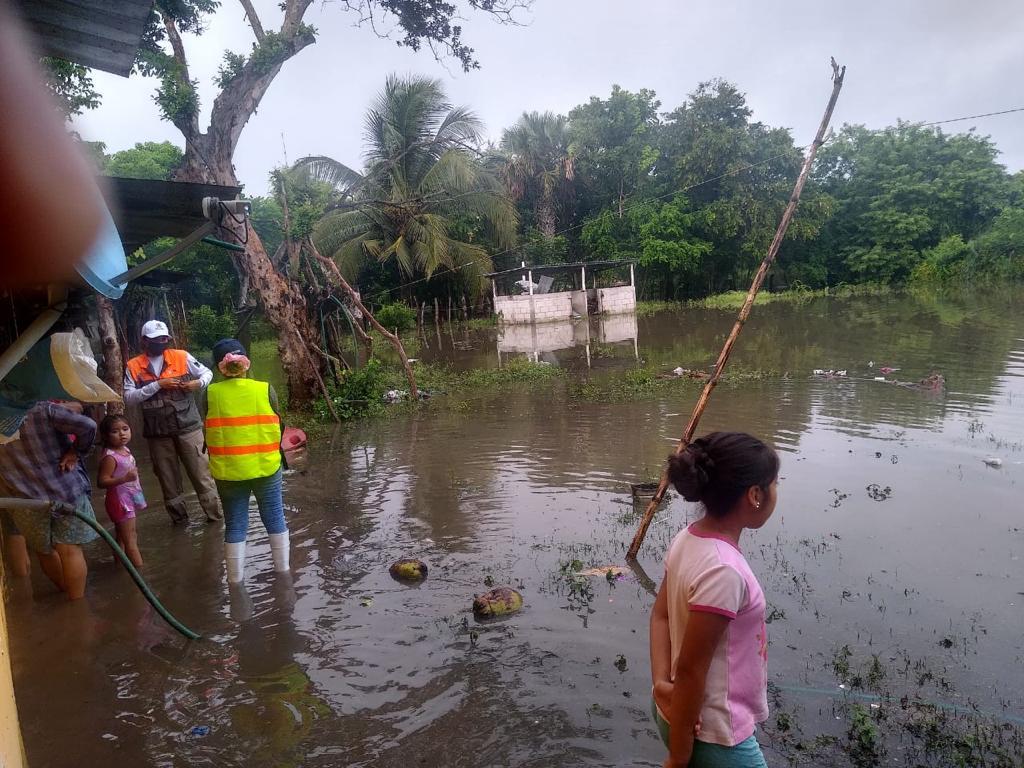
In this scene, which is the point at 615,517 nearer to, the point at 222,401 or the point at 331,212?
the point at 222,401

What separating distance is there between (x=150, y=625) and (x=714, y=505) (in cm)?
393

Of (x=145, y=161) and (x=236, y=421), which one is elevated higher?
(x=145, y=161)

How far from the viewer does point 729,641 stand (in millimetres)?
1881

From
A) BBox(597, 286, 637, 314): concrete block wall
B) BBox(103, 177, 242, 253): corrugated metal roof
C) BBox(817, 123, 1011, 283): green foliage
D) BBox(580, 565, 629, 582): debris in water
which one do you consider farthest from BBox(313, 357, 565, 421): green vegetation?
Answer: BBox(817, 123, 1011, 283): green foliage

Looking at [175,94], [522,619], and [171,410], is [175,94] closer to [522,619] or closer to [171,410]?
[171,410]

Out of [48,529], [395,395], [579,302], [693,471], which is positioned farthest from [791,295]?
[693,471]

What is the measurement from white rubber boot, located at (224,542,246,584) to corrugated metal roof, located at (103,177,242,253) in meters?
2.21

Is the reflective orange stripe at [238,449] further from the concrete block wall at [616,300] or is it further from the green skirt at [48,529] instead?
the concrete block wall at [616,300]

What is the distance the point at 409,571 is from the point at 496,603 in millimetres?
872

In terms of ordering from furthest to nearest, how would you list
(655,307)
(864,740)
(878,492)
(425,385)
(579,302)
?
(655,307) → (579,302) → (425,385) → (878,492) → (864,740)

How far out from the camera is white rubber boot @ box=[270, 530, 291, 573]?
192 inches

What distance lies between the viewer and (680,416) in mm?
10086

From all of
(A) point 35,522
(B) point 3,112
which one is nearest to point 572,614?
(A) point 35,522

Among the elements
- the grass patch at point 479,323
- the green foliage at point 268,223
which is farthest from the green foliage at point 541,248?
the green foliage at point 268,223
